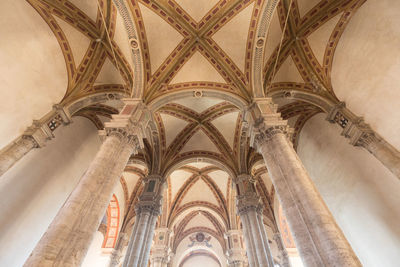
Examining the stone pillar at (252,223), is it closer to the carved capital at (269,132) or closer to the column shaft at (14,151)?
the carved capital at (269,132)

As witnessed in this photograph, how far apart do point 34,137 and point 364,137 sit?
10068 mm

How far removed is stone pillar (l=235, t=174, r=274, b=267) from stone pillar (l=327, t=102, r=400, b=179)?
4253 millimetres

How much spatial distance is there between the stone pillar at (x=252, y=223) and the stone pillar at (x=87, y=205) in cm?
527

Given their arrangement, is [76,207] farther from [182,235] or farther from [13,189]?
[182,235]

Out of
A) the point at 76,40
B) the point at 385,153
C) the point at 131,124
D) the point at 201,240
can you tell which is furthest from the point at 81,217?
the point at 201,240

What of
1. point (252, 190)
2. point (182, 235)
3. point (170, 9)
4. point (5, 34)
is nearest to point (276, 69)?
point (170, 9)

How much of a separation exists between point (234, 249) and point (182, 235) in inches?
273

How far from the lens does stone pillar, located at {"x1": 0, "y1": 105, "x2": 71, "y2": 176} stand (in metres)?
5.72

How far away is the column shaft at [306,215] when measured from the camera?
3.31 meters

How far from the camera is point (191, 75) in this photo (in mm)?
8906

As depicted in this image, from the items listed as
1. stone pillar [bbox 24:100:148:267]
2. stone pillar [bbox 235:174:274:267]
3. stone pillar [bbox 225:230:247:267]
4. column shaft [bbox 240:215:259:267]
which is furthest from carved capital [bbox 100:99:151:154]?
stone pillar [bbox 225:230:247:267]

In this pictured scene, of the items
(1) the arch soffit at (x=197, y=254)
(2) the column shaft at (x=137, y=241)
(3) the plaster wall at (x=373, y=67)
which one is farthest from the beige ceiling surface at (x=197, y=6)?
(1) the arch soffit at (x=197, y=254)

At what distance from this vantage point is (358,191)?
6.89 meters

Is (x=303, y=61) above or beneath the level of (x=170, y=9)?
beneath
